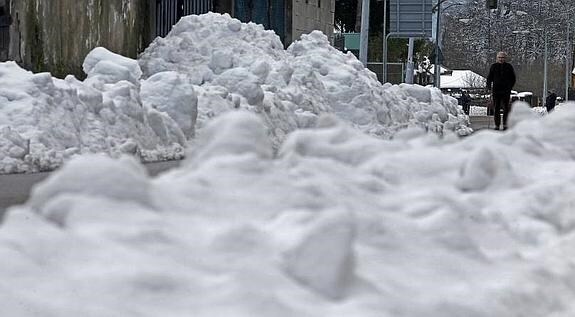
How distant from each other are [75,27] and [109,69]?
3.77 m

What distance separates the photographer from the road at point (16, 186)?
9.42 metres

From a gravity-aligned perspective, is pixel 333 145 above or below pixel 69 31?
below

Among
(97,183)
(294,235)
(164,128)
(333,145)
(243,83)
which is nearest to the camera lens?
(294,235)

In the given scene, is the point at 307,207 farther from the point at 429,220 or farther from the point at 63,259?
the point at 63,259

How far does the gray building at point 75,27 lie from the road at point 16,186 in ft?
18.0

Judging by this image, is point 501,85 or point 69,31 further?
point 501,85

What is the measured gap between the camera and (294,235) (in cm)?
409

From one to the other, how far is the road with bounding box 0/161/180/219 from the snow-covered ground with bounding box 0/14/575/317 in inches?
158

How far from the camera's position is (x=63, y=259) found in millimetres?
3838

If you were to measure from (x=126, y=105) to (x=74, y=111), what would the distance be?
0.90 meters

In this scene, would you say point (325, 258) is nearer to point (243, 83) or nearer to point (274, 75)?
point (243, 83)

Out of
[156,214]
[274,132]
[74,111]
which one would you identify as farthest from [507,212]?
[274,132]

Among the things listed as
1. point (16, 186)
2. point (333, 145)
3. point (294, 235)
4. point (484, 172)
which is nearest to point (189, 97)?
point (16, 186)

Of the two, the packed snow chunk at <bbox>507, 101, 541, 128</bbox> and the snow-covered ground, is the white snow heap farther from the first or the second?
the snow-covered ground
